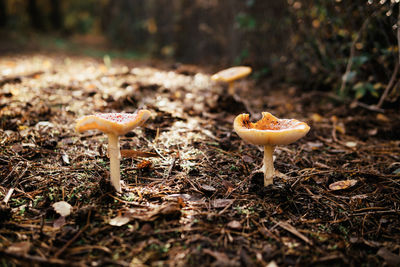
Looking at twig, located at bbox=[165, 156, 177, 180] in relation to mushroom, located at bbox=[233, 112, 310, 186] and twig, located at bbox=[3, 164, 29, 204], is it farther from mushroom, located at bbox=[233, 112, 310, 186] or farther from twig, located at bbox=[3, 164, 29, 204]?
twig, located at bbox=[3, 164, 29, 204]

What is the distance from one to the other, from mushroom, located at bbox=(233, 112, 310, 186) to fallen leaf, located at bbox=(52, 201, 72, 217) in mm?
1256

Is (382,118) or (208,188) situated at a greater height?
(382,118)

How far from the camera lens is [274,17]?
5742mm

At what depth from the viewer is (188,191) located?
2141mm

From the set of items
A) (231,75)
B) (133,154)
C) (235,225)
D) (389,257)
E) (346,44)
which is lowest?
(389,257)

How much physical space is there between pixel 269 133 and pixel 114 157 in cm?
108

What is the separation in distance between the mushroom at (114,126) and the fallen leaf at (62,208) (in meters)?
0.32

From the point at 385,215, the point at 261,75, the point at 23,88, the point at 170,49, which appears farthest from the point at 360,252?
the point at 170,49

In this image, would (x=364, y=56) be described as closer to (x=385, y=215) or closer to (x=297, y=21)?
(x=297, y=21)

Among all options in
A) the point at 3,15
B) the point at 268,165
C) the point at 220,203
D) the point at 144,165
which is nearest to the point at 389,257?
the point at 268,165

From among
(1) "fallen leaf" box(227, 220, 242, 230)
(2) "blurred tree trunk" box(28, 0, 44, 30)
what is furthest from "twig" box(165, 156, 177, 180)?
(2) "blurred tree trunk" box(28, 0, 44, 30)

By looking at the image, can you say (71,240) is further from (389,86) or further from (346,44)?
(346,44)

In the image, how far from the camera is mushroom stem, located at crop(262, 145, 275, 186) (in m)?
2.03

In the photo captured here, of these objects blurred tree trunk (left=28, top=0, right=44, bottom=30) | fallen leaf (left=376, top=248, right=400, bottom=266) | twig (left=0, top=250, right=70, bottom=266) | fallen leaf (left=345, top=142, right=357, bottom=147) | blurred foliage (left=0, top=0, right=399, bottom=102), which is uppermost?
blurred tree trunk (left=28, top=0, right=44, bottom=30)
